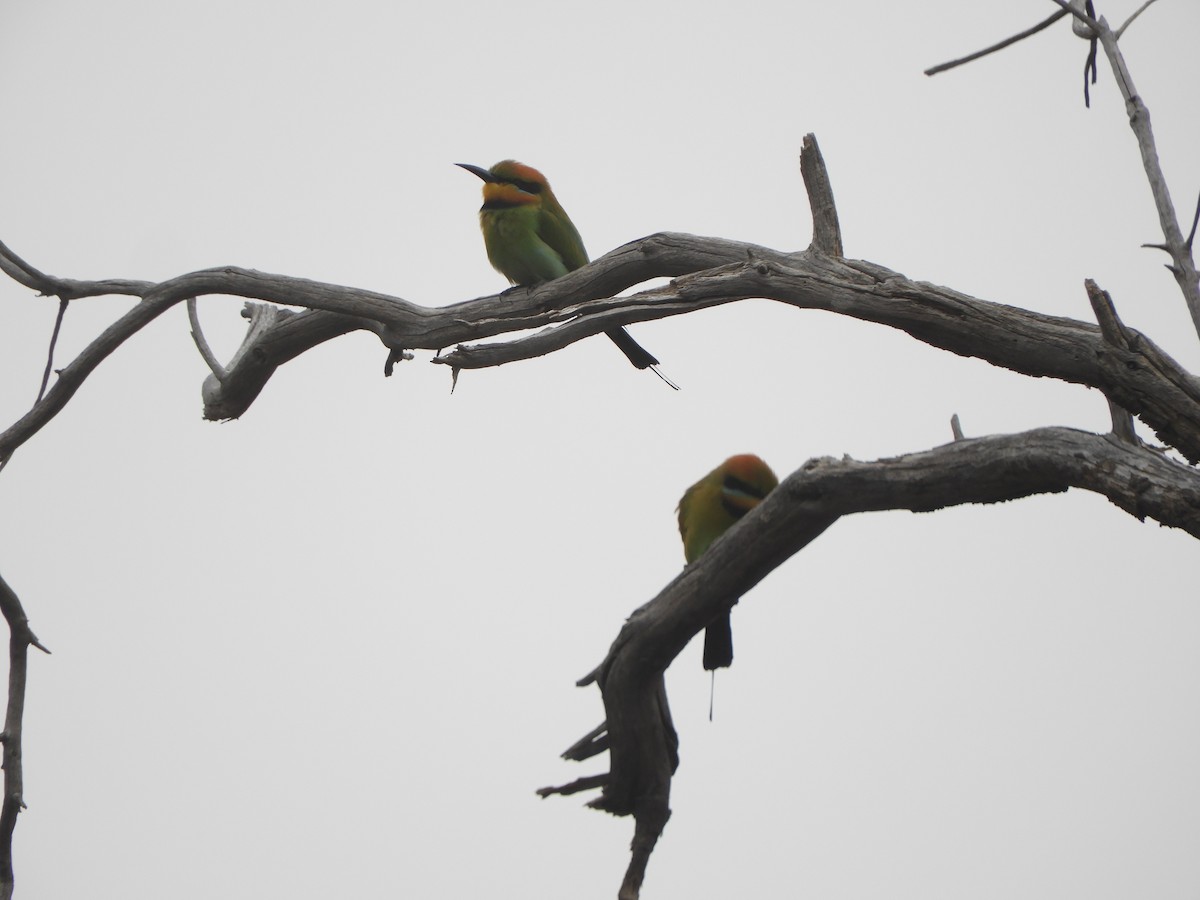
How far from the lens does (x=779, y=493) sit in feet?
5.48

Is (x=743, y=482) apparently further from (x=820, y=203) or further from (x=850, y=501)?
(x=850, y=501)

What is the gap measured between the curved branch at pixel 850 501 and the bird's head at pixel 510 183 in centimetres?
188

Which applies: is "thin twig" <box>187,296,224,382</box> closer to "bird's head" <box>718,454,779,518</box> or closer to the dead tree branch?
the dead tree branch

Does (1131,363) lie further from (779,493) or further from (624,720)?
(624,720)

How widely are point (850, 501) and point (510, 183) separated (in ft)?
6.89

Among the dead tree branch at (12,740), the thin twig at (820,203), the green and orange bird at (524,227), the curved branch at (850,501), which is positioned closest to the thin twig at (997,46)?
the thin twig at (820,203)

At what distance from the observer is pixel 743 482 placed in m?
2.46

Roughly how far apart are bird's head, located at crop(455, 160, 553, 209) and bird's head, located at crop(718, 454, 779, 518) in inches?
52.0

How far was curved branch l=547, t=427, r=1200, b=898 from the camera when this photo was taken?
5.08 ft

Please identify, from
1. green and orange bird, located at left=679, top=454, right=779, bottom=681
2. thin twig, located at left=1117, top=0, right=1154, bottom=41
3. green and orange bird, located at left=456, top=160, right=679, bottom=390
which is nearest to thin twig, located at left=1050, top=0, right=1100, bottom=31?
thin twig, located at left=1117, top=0, right=1154, bottom=41

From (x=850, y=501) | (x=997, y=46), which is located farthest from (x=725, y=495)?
(x=997, y=46)

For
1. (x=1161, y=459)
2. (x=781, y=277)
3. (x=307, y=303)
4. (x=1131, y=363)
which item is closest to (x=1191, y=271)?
(x=1131, y=363)

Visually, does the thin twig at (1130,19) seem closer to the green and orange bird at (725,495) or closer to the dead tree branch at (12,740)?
the green and orange bird at (725,495)

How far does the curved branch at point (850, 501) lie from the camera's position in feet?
5.08
